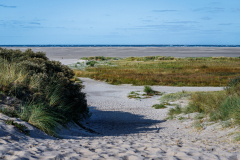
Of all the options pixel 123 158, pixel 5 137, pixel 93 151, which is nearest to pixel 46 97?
pixel 5 137

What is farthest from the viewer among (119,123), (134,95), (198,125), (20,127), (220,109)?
(134,95)

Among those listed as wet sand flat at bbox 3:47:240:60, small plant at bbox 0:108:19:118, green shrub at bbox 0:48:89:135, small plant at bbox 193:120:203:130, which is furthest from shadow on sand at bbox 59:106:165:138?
wet sand flat at bbox 3:47:240:60

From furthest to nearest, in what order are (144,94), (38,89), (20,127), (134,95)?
(144,94) < (134,95) < (38,89) < (20,127)

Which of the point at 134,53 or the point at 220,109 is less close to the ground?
the point at 134,53

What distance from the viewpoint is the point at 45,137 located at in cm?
600

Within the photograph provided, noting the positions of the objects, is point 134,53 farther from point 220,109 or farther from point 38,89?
point 38,89

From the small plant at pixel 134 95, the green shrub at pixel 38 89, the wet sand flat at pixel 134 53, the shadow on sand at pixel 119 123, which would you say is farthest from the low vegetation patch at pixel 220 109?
the wet sand flat at pixel 134 53

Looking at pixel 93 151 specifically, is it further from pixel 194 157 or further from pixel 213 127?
pixel 213 127

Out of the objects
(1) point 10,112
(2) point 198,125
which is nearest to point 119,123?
(2) point 198,125

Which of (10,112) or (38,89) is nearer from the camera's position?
(10,112)

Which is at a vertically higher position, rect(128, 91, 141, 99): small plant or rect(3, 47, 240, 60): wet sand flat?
rect(3, 47, 240, 60): wet sand flat

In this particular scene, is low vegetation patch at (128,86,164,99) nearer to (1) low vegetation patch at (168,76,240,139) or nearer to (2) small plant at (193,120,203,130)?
(1) low vegetation patch at (168,76,240,139)

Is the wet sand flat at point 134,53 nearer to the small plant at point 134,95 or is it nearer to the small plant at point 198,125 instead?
the small plant at point 134,95

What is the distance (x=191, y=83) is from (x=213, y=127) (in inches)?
695
